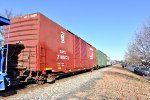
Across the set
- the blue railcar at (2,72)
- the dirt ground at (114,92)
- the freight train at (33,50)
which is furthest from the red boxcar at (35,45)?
the dirt ground at (114,92)

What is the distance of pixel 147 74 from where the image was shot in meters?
45.7

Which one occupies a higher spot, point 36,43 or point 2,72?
point 36,43

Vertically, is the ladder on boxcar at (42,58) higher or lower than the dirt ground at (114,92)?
higher

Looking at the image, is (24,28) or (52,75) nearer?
(24,28)

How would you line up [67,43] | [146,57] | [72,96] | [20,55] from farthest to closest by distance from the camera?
1. [146,57]
2. [67,43]
3. [20,55]
4. [72,96]

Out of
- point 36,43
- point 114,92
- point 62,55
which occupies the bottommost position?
point 114,92

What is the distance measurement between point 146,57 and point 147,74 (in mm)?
21083

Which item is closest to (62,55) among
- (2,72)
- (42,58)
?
(42,58)

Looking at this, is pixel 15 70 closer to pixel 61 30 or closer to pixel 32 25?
pixel 32 25

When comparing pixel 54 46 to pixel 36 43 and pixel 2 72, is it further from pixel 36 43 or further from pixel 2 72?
pixel 2 72

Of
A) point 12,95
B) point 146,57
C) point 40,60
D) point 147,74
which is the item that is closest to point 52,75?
point 40,60

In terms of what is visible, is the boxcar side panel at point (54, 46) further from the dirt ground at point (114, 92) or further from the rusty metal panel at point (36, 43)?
the dirt ground at point (114, 92)

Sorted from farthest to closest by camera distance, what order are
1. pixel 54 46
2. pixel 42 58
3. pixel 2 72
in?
pixel 54 46
pixel 42 58
pixel 2 72

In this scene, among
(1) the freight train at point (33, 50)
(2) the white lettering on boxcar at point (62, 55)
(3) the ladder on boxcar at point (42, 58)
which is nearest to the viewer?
(1) the freight train at point (33, 50)
